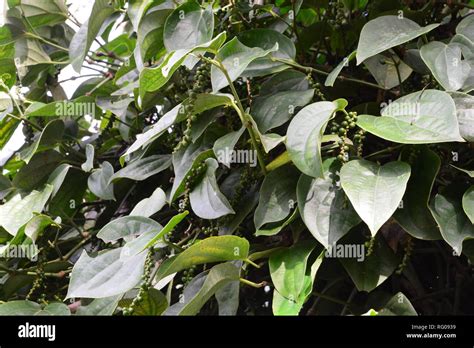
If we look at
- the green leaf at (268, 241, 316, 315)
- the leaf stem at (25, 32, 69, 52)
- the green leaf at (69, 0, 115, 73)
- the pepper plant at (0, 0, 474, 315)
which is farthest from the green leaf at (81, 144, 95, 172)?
the green leaf at (268, 241, 316, 315)

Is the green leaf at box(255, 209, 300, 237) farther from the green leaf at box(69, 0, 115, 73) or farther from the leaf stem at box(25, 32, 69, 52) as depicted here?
the leaf stem at box(25, 32, 69, 52)

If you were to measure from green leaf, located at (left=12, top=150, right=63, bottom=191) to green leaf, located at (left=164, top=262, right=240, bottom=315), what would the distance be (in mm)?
337

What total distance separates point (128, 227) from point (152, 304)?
9 centimetres

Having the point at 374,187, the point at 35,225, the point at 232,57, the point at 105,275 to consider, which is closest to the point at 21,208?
the point at 35,225

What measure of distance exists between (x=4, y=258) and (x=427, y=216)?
1.78 feet

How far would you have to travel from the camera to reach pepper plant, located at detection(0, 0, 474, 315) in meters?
0.60

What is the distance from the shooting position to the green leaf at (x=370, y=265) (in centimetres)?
63

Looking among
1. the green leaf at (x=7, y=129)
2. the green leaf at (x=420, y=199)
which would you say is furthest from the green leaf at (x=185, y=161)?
the green leaf at (x=7, y=129)

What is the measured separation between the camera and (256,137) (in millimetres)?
667

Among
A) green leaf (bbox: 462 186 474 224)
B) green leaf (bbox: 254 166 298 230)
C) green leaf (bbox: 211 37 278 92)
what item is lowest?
green leaf (bbox: 254 166 298 230)

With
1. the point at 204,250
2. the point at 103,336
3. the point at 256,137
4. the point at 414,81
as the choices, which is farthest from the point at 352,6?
the point at 103,336

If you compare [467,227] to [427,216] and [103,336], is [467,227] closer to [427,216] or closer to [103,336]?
[427,216]

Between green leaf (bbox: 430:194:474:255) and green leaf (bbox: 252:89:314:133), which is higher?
green leaf (bbox: 252:89:314:133)

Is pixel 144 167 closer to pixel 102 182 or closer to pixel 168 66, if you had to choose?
pixel 102 182
